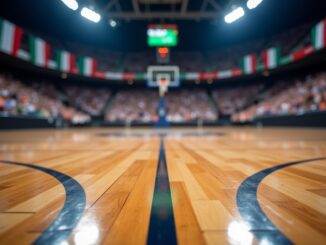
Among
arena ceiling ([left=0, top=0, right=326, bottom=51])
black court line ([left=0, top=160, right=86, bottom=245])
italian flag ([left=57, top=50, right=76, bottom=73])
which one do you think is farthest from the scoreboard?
black court line ([left=0, top=160, right=86, bottom=245])

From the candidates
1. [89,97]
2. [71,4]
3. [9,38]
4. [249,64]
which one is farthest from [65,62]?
[71,4]

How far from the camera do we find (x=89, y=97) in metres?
23.9

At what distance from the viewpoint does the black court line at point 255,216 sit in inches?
32.4

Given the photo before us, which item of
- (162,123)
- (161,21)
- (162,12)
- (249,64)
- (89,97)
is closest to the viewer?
(162,12)

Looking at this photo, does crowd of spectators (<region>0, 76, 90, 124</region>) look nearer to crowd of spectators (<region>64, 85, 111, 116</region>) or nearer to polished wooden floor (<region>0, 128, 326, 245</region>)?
crowd of spectators (<region>64, 85, 111, 116</region>)

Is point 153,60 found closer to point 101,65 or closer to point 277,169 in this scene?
point 101,65

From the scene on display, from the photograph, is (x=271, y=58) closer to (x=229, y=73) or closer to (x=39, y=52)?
(x=229, y=73)

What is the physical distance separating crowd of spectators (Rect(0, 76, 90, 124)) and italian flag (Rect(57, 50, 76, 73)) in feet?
10.9

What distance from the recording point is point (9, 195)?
1.36 metres

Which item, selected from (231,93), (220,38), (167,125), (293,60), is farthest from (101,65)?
(293,60)

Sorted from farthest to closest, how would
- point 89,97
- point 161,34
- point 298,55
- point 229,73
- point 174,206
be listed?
point 89,97 → point 229,73 → point 298,55 → point 161,34 → point 174,206

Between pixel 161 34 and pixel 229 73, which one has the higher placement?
pixel 161 34

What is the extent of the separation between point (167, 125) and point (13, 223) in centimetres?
2145

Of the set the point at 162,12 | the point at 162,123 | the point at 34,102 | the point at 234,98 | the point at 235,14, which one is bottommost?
the point at 162,123
